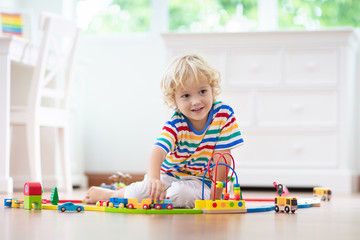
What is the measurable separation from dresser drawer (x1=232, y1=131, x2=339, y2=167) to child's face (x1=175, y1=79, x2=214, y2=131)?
165 centimetres

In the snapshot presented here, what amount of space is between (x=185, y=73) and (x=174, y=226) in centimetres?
68

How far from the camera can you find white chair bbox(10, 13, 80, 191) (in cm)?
292

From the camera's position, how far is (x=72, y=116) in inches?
150

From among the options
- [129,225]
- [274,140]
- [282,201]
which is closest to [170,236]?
[129,225]

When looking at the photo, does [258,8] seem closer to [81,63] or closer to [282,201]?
[81,63]

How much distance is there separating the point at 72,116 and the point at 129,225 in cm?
263

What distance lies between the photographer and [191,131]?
6.14 feet

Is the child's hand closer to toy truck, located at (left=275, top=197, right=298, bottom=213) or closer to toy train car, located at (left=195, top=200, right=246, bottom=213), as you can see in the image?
toy train car, located at (left=195, top=200, right=246, bottom=213)

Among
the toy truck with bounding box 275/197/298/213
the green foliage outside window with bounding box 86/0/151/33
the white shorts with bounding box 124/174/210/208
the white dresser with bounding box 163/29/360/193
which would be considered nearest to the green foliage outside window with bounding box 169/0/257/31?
the green foliage outside window with bounding box 86/0/151/33

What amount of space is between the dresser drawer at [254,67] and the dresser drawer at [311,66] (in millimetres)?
65

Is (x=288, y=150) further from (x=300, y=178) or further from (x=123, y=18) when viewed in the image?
(x=123, y=18)

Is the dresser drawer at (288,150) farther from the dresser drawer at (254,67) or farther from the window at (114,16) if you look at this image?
the window at (114,16)

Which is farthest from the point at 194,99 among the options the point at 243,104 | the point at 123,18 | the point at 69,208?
the point at 123,18

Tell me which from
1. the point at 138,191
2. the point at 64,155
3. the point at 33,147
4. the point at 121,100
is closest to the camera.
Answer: the point at 138,191
